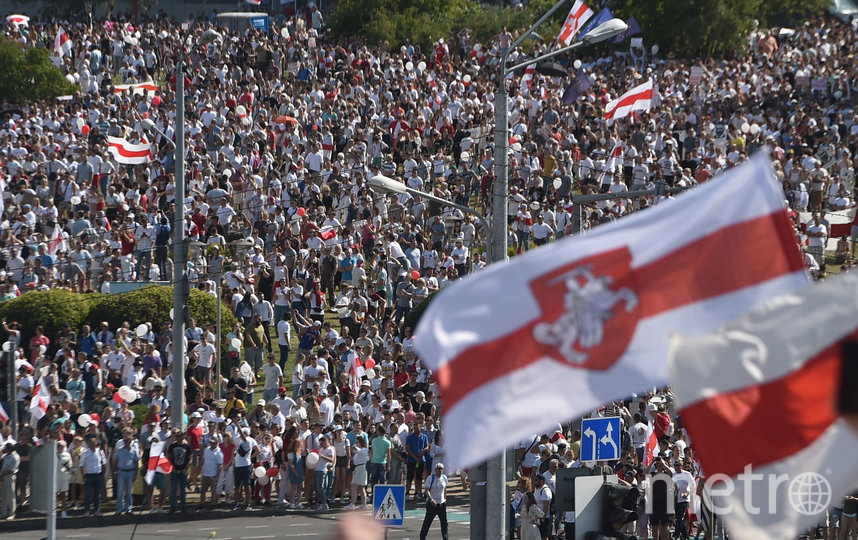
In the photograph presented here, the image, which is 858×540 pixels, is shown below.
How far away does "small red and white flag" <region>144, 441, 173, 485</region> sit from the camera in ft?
78.7

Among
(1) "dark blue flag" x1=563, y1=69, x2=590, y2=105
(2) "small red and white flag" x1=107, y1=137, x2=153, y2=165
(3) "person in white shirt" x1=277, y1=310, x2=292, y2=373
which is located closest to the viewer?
(3) "person in white shirt" x1=277, y1=310, x2=292, y2=373

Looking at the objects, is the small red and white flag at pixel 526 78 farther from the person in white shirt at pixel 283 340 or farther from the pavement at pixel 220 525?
the pavement at pixel 220 525

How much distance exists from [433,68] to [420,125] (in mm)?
8340

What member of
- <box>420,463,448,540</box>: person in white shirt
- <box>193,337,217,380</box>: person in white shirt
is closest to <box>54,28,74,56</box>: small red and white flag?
<box>193,337,217,380</box>: person in white shirt

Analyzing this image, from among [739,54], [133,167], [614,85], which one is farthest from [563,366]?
[739,54]

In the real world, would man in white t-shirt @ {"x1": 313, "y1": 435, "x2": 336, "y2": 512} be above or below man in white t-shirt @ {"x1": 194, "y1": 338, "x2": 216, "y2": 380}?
below

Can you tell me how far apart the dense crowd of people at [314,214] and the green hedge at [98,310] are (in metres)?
0.24

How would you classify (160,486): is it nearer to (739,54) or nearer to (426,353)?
Answer: (426,353)

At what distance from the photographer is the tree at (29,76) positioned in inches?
1996

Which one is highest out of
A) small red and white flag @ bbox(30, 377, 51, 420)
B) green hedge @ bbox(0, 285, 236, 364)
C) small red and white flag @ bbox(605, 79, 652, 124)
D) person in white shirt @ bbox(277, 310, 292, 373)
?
small red and white flag @ bbox(605, 79, 652, 124)

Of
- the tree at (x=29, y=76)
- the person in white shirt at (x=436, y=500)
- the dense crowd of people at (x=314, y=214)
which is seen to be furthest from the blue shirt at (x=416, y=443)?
the tree at (x=29, y=76)

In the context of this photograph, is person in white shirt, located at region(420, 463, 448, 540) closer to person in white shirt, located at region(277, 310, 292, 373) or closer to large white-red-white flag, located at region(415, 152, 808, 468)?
person in white shirt, located at region(277, 310, 292, 373)

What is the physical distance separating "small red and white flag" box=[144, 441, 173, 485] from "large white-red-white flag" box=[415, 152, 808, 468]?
59.9ft

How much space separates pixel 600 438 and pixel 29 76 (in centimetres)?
3496
